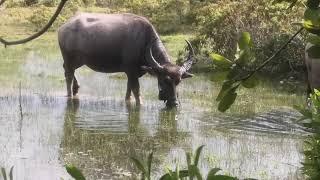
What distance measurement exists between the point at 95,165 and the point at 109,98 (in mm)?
4052

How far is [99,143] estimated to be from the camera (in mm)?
7246

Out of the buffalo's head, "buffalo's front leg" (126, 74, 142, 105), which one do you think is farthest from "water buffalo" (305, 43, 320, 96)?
"buffalo's front leg" (126, 74, 142, 105)

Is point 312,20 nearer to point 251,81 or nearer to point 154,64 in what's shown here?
point 251,81

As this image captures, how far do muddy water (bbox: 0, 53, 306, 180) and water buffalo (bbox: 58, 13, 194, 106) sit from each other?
1.60 feet

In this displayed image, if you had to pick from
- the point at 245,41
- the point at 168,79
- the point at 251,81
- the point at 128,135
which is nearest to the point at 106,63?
the point at 168,79

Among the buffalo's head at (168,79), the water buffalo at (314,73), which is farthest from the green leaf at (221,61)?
the buffalo's head at (168,79)

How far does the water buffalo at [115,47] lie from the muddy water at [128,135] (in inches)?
19.2

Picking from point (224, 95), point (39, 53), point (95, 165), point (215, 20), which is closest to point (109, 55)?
point (95, 165)

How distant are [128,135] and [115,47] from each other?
2.76m

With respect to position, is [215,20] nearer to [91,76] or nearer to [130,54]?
[91,76]

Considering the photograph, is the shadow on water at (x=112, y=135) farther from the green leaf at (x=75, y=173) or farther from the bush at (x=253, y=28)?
the green leaf at (x=75, y=173)

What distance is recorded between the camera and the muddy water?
21.0ft

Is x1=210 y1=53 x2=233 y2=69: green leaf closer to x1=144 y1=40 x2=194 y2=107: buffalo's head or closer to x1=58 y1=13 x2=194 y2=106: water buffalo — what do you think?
x1=144 y1=40 x2=194 y2=107: buffalo's head

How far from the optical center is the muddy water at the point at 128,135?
641 centimetres
